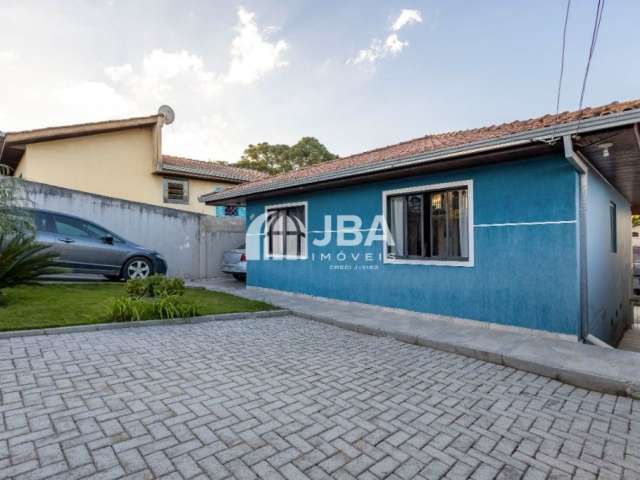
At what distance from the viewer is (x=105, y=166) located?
14328 mm

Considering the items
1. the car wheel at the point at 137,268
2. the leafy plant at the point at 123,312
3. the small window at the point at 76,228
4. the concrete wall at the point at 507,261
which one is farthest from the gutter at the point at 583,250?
the small window at the point at 76,228

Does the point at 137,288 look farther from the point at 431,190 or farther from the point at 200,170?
the point at 200,170

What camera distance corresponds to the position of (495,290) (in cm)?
574

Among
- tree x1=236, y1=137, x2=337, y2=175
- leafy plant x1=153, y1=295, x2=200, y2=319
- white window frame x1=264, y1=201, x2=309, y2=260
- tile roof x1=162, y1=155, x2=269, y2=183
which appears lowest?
leafy plant x1=153, y1=295, x2=200, y2=319

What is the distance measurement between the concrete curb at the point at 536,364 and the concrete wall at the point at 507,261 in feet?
2.92

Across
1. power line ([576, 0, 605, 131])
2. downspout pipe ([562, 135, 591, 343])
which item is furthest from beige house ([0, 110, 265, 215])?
power line ([576, 0, 605, 131])

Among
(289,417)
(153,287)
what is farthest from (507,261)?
(153,287)

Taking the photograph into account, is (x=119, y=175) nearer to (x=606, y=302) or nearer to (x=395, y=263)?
(x=395, y=263)

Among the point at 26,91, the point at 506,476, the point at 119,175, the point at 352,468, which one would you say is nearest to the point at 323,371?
the point at 352,468

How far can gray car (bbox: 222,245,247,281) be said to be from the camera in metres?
10.9

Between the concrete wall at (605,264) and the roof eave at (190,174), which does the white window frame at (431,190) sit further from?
the roof eave at (190,174)

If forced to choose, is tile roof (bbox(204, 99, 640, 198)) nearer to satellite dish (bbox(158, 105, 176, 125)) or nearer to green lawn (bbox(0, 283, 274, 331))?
green lawn (bbox(0, 283, 274, 331))

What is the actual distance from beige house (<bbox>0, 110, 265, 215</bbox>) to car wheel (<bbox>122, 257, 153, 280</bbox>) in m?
6.19

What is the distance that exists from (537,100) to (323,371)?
6422mm
